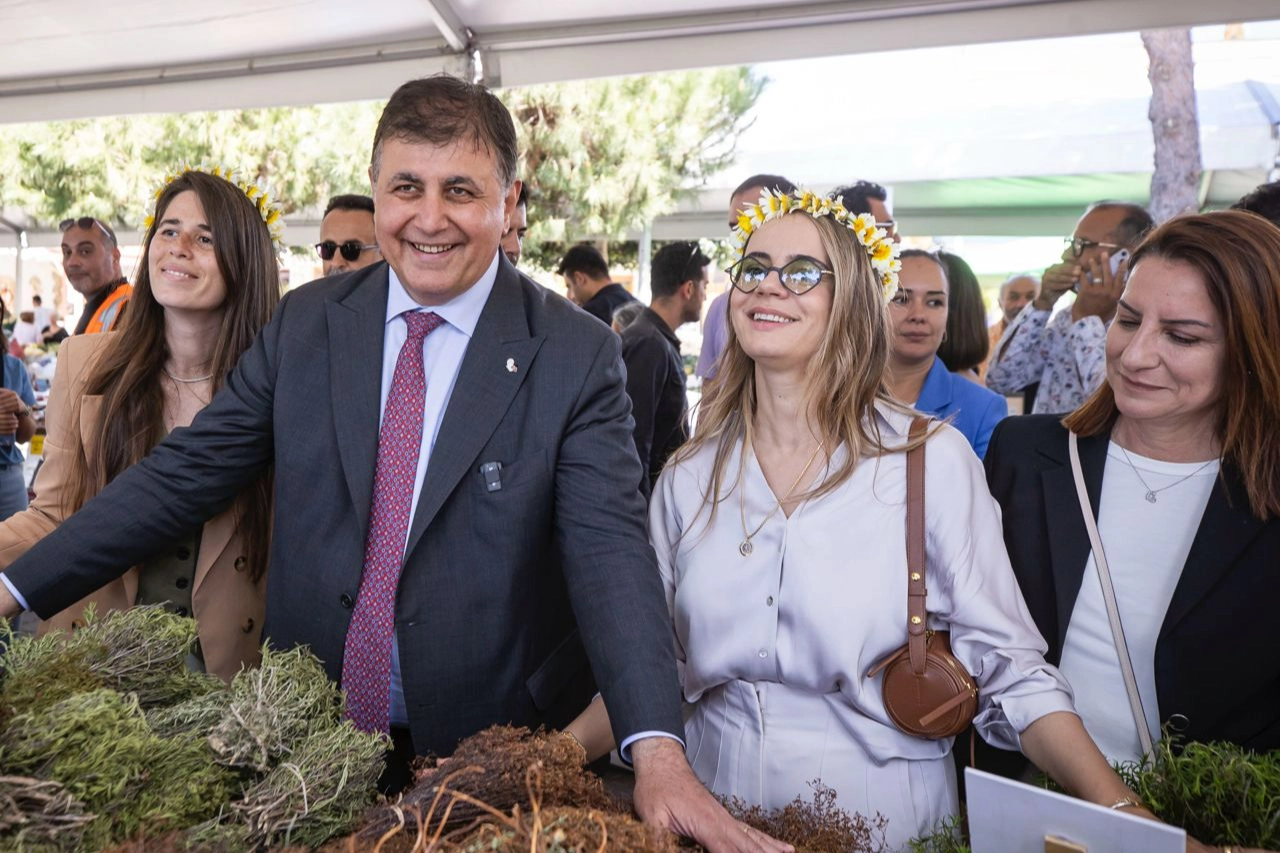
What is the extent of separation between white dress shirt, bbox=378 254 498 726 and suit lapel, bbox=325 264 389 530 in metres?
0.03

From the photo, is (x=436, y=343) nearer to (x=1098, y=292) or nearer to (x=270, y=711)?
(x=270, y=711)

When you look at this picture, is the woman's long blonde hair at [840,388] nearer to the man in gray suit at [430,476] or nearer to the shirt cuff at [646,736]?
the man in gray suit at [430,476]

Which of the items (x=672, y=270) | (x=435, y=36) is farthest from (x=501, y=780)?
(x=672, y=270)

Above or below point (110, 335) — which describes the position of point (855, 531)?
below

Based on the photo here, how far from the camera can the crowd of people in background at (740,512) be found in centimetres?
204

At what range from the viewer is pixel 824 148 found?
37.4 feet

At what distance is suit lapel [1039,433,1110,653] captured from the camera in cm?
221

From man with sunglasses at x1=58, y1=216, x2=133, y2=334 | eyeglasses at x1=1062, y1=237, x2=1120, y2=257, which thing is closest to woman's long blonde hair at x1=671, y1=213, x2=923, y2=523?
eyeglasses at x1=1062, y1=237, x2=1120, y2=257

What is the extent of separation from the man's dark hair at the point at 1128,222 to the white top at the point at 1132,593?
1.95 m

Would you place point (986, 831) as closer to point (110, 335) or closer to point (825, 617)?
point (825, 617)

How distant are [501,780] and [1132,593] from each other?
1.49 meters

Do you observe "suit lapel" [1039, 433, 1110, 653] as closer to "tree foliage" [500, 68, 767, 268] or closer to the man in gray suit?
the man in gray suit

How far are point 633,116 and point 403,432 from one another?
12.0 metres

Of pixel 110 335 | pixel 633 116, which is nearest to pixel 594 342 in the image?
pixel 110 335
